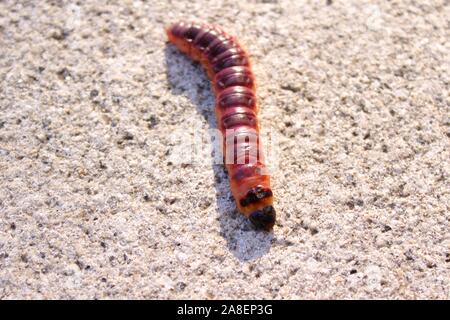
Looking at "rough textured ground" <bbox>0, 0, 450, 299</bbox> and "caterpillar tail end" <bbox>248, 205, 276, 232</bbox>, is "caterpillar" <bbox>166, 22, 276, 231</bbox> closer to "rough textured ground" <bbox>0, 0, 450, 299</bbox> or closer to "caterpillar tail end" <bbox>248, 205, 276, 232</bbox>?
"caterpillar tail end" <bbox>248, 205, 276, 232</bbox>

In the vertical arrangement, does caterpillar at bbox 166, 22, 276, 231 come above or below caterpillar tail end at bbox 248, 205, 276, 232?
above

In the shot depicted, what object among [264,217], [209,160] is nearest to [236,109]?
[209,160]

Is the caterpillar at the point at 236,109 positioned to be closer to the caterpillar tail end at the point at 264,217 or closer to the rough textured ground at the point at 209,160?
the caterpillar tail end at the point at 264,217

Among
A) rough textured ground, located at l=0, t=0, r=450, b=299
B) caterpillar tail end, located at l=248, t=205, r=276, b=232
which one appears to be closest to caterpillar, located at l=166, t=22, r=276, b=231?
caterpillar tail end, located at l=248, t=205, r=276, b=232

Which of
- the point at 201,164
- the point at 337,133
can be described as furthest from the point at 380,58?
A: the point at 201,164

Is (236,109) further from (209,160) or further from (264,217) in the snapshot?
(264,217)

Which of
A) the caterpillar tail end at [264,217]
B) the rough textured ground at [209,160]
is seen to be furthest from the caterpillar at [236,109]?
the rough textured ground at [209,160]
